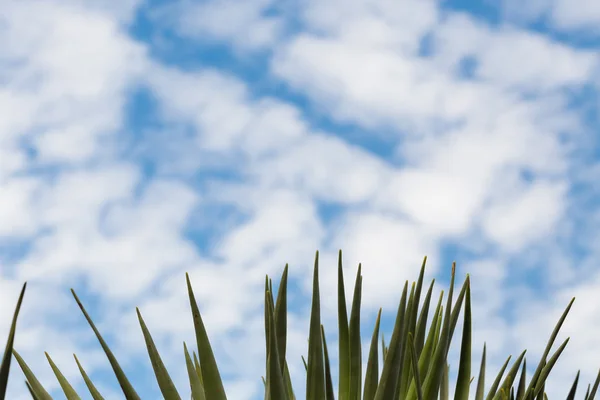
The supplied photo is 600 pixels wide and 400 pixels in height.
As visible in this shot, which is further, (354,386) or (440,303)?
(440,303)

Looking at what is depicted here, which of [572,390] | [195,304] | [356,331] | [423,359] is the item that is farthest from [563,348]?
[195,304]

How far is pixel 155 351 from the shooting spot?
1894 millimetres

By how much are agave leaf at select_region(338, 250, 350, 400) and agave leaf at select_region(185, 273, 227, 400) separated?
411 millimetres

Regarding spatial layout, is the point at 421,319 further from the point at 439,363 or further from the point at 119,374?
the point at 119,374

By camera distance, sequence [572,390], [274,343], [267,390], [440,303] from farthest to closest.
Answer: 1. [440,303]
2. [572,390]
3. [267,390]
4. [274,343]

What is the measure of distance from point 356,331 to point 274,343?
478 millimetres

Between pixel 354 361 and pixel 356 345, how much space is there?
0.16ft

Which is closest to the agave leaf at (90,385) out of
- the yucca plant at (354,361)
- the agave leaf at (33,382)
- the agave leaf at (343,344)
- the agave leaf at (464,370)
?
the yucca plant at (354,361)

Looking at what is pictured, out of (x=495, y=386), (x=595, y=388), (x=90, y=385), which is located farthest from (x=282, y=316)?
(x=595, y=388)

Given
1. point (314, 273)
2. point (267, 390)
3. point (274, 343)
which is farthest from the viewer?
point (314, 273)

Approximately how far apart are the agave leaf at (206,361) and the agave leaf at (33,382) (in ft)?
1.35

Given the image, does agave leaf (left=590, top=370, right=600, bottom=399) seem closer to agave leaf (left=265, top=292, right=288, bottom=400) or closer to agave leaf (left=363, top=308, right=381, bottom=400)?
agave leaf (left=363, top=308, right=381, bottom=400)

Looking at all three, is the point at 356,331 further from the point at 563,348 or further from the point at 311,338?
the point at 563,348

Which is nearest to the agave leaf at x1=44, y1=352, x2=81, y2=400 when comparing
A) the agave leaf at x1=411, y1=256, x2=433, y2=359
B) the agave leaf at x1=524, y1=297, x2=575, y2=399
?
the agave leaf at x1=411, y1=256, x2=433, y2=359
